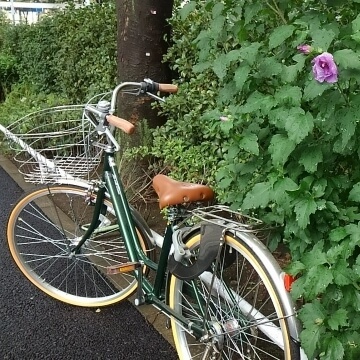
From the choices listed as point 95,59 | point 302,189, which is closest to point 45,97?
point 95,59

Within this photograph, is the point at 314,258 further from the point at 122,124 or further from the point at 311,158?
the point at 122,124

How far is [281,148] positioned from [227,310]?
0.93m

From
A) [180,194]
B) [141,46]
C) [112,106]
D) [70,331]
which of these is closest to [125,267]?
[180,194]

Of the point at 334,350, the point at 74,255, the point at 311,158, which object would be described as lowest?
the point at 74,255

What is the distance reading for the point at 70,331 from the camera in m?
3.16

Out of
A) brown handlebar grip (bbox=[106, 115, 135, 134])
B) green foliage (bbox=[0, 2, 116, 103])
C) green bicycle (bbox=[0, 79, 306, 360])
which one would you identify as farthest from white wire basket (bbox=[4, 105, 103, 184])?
green foliage (bbox=[0, 2, 116, 103])

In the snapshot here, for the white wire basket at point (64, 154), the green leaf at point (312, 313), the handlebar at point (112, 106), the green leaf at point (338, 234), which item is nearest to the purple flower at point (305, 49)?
the green leaf at point (338, 234)

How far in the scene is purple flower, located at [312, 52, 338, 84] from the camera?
1593mm

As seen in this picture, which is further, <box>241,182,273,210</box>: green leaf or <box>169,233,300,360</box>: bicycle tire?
<box>169,233,300,360</box>: bicycle tire

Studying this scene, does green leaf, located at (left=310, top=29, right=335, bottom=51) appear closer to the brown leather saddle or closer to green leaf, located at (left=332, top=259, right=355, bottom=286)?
green leaf, located at (left=332, top=259, right=355, bottom=286)

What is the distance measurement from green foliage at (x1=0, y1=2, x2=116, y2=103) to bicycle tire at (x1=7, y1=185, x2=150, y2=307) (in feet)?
7.77

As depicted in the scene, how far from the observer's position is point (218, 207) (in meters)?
2.35

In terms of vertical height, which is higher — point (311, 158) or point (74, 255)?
point (311, 158)

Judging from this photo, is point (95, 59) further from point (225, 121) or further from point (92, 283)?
point (225, 121)
